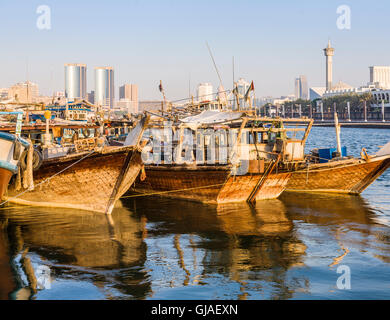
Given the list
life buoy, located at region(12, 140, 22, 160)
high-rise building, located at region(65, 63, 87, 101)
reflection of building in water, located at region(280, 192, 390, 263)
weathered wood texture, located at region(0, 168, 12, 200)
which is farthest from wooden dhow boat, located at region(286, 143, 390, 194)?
high-rise building, located at region(65, 63, 87, 101)

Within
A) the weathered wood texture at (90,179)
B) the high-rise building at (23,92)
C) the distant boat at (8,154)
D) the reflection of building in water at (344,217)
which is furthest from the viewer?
the high-rise building at (23,92)

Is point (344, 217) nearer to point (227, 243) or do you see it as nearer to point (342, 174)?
point (342, 174)

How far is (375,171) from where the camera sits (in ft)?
72.6

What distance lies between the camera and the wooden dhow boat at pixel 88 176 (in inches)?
672

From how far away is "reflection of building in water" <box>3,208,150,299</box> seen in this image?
10695 mm

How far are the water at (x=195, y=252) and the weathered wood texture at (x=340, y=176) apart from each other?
109 inches

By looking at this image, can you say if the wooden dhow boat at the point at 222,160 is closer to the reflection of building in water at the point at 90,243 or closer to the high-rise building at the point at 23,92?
the reflection of building in water at the point at 90,243

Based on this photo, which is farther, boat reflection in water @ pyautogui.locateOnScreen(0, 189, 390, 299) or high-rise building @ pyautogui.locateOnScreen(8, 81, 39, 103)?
high-rise building @ pyautogui.locateOnScreen(8, 81, 39, 103)

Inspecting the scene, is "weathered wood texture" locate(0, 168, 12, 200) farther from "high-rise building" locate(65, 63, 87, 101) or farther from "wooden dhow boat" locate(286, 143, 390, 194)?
"high-rise building" locate(65, 63, 87, 101)

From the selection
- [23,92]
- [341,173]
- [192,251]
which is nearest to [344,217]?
[341,173]

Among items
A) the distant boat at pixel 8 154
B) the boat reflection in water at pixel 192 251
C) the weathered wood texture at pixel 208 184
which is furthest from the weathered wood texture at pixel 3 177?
the weathered wood texture at pixel 208 184

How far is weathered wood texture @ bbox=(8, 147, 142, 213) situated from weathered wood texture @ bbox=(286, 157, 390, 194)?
923cm
